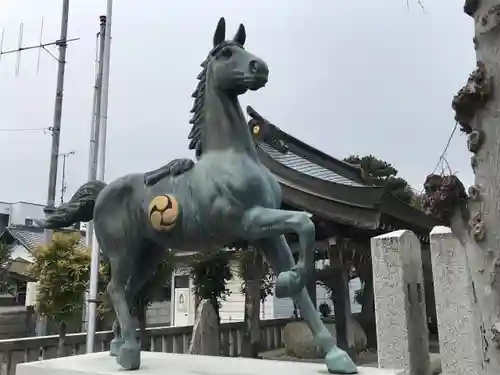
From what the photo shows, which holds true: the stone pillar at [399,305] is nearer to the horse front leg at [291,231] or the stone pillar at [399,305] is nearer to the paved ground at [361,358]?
the paved ground at [361,358]

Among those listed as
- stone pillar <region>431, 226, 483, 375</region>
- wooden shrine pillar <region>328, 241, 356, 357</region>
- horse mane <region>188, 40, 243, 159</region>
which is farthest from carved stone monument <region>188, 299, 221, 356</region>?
horse mane <region>188, 40, 243, 159</region>

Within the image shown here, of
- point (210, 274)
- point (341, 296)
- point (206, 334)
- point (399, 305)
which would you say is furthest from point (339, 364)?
point (210, 274)

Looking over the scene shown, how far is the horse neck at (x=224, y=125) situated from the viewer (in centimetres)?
260

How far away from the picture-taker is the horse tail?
3143 millimetres

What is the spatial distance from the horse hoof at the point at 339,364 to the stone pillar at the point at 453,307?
2407 millimetres

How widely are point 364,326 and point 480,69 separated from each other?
863cm

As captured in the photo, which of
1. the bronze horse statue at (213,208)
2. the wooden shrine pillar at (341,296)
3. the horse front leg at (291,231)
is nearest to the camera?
the horse front leg at (291,231)

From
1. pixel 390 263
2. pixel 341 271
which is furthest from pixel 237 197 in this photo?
pixel 341 271

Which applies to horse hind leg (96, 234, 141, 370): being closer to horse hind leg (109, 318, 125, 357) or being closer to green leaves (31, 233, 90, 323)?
horse hind leg (109, 318, 125, 357)

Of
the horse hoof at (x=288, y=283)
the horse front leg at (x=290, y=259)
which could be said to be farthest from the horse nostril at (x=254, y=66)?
the horse hoof at (x=288, y=283)

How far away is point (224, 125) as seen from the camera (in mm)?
2637

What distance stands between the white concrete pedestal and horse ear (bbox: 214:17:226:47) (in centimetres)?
174

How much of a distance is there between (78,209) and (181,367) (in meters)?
1.22

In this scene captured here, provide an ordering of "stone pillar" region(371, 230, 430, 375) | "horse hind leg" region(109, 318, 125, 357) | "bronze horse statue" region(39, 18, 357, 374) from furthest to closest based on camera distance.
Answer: "stone pillar" region(371, 230, 430, 375) < "horse hind leg" region(109, 318, 125, 357) < "bronze horse statue" region(39, 18, 357, 374)
